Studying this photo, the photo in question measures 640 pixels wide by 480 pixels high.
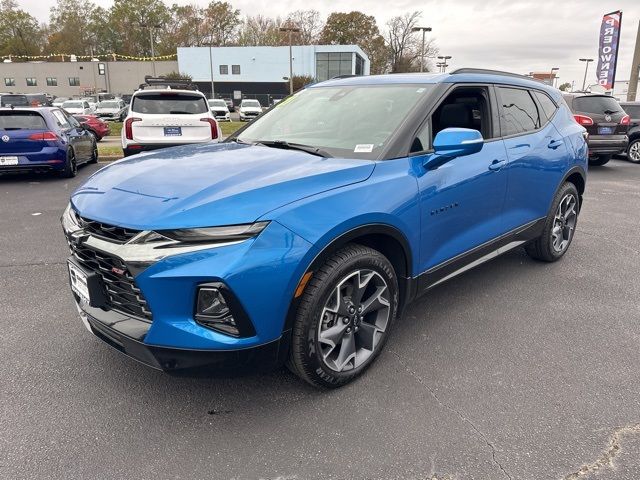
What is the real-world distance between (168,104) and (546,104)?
6854 millimetres

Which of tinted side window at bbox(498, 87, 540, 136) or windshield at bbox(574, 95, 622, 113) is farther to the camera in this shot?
windshield at bbox(574, 95, 622, 113)

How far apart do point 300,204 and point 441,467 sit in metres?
1.39

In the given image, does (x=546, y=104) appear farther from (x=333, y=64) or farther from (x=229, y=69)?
(x=229, y=69)

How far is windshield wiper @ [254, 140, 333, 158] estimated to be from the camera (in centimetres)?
297

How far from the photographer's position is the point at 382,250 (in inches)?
115

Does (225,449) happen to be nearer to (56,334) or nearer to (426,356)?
(426,356)

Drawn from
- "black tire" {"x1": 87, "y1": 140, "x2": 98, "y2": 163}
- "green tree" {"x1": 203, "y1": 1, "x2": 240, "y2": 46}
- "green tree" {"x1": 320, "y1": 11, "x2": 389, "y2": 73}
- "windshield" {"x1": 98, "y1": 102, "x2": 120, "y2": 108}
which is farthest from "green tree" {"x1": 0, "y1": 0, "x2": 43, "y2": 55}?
"black tire" {"x1": 87, "y1": 140, "x2": 98, "y2": 163}

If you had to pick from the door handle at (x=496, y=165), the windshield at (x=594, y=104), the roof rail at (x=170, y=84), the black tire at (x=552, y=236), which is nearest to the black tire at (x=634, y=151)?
the windshield at (x=594, y=104)

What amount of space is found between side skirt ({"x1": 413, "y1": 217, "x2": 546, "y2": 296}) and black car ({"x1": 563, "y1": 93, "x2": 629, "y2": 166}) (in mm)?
7926

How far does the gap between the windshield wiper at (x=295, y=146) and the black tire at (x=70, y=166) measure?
24.4ft

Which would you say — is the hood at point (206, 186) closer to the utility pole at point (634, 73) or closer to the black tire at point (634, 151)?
the black tire at point (634, 151)

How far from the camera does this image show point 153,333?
220 centimetres

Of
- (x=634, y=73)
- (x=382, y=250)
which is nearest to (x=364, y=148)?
(x=382, y=250)

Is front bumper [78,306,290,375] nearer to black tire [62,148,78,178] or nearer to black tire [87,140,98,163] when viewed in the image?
black tire [62,148,78,178]
